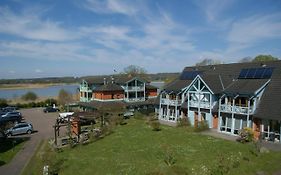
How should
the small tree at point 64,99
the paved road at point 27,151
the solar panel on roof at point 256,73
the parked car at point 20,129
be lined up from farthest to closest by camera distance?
the small tree at point 64,99 < the parked car at point 20,129 < the solar panel on roof at point 256,73 < the paved road at point 27,151

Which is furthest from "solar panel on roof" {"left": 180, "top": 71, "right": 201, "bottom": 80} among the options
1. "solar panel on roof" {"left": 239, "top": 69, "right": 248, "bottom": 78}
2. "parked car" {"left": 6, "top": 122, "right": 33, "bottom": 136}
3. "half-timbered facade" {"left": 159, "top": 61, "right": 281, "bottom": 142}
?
"parked car" {"left": 6, "top": 122, "right": 33, "bottom": 136}

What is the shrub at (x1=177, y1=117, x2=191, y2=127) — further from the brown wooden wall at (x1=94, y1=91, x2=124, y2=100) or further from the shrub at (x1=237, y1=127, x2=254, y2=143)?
the brown wooden wall at (x1=94, y1=91, x2=124, y2=100)

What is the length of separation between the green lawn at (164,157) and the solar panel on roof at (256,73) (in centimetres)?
980

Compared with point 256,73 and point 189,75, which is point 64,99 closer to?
point 189,75

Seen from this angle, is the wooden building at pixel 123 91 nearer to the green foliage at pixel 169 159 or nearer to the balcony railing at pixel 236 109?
the balcony railing at pixel 236 109

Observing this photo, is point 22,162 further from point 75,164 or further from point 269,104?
point 269,104

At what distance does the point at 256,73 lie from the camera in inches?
1427

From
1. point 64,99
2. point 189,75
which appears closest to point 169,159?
point 189,75

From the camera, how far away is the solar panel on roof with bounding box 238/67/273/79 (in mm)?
34969

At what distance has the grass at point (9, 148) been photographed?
27.3m

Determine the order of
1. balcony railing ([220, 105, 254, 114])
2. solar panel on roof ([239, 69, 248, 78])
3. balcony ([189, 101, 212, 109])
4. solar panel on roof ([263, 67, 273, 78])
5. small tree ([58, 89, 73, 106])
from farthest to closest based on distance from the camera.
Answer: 1. small tree ([58, 89, 73, 106])
2. balcony ([189, 101, 212, 109])
3. solar panel on roof ([239, 69, 248, 78])
4. solar panel on roof ([263, 67, 273, 78])
5. balcony railing ([220, 105, 254, 114])

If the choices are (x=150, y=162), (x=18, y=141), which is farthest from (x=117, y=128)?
(x=150, y=162)

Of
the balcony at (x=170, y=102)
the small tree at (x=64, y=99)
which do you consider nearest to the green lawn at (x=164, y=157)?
the balcony at (x=170, y=102)

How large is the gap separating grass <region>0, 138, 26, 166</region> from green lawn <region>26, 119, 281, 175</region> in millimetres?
2752
